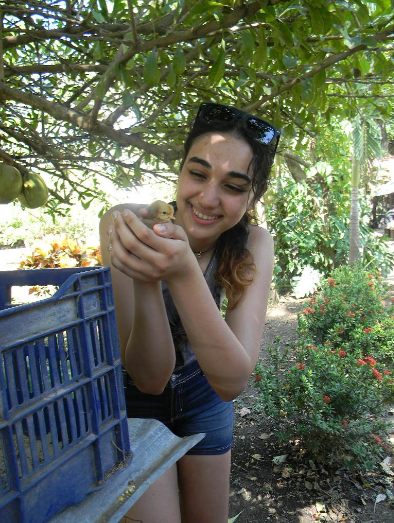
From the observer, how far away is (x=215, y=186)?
150cm

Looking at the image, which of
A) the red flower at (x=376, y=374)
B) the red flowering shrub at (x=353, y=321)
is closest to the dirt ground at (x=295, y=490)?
the red flower at (x=376, y=374)

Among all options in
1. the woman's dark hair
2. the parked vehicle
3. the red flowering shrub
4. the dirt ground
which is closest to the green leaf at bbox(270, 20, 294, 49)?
the woman's dark hair

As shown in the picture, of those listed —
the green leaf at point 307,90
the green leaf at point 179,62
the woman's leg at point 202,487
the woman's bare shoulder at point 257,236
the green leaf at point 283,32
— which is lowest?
the woman's leg at point 202,487

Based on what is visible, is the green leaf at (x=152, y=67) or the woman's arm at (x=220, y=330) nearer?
the woman's arm at (x=220, y=330)

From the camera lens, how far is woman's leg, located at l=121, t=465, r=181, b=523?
137 centimetres

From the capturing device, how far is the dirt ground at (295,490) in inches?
113

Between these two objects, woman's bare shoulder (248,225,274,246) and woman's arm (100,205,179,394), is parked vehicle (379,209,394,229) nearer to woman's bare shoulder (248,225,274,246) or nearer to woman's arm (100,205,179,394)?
woman's bare shoulder (248,225,274,246)

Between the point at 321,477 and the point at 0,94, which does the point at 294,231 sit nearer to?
the point at 321,477

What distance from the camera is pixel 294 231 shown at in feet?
29.3

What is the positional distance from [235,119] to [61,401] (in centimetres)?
112

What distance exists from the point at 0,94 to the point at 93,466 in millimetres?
1485

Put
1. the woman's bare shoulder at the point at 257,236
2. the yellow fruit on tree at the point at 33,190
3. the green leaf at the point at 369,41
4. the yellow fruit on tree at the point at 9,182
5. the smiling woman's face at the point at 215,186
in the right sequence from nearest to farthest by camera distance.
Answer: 1. the smiling woman's face at the point at 215,186
2. the green leaf at the point at 369,41
3. the woman's bare shoulder at the point at 257,236
4. the yellow fruit on tree at the point at 9,182
5. the yellow fruit on tree at the point at 33,190

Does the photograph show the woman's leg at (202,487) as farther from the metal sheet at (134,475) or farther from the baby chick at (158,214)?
the baby chick at (158,214)

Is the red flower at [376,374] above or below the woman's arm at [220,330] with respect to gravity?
below
